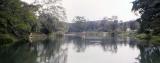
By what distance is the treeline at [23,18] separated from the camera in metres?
33.9

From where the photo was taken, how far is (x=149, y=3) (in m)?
31.6

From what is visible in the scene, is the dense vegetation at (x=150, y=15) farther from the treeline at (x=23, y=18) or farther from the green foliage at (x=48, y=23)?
the green foliage at (x=48, y=23)

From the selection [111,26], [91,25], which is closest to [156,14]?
[111,26]

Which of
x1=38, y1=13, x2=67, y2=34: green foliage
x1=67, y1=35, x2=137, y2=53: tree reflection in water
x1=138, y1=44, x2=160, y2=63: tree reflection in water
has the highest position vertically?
x1=38, y1=13, x2=67, y2=34: green foliage

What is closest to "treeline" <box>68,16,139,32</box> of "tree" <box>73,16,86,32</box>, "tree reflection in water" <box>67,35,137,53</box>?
"tree" <box>73,16,86,32</box>

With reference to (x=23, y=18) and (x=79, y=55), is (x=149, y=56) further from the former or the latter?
(x=23, y=18)

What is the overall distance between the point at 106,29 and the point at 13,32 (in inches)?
3283

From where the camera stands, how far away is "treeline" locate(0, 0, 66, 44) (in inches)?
1334

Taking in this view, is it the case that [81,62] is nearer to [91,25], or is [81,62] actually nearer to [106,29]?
[106,29]

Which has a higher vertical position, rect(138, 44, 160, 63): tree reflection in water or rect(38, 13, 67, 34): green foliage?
→ rect(38, 13, 67, 34): green foliage

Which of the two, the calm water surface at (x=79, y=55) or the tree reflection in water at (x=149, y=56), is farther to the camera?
the calm water surface at (x=79, y=55)

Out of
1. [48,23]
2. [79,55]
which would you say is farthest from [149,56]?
[48,23]

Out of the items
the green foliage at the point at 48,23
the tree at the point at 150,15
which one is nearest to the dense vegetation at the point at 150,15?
the tree at the point at 150,15

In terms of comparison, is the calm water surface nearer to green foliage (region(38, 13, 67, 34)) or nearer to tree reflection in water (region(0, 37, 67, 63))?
tree reflection in water (region(0, 37, 67, 63))
